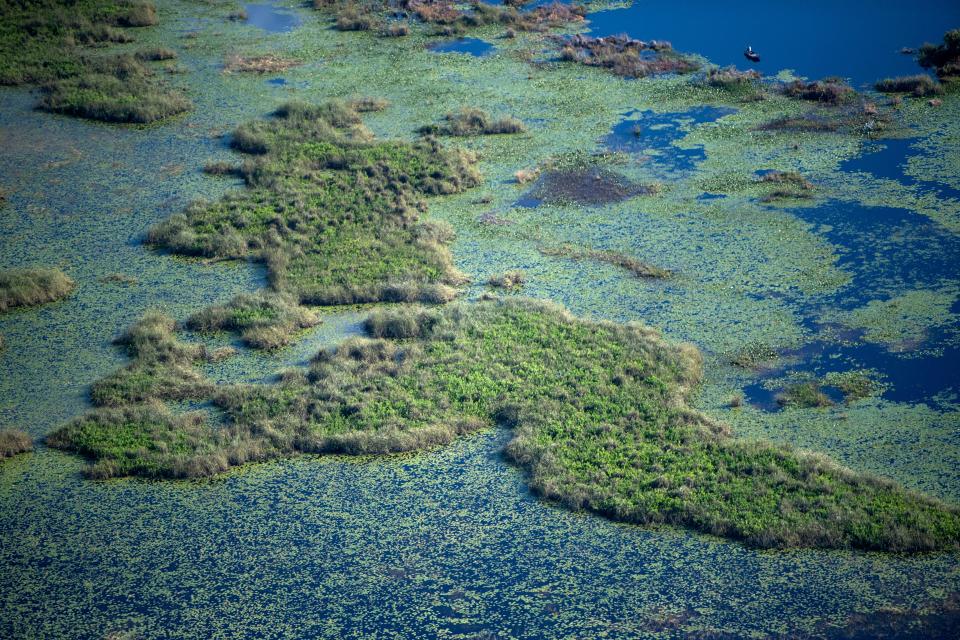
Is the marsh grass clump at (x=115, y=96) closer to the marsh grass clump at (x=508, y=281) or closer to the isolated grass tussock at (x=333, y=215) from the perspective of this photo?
the isolated grass tussock at (x=333, y=215)

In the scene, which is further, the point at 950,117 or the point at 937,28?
the point at 937,28

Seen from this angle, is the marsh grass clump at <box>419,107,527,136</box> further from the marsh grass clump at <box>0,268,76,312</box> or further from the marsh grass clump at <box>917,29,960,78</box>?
the marsh grass clump at <box>917,29,960,78</box>

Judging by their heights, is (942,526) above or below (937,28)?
below

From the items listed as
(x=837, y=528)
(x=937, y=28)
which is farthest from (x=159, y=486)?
(x=937, y=28)

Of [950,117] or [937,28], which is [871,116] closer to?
[950,117]

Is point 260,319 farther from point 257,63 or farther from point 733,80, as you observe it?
point 733,80

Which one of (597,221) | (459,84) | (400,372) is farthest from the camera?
(459,84)

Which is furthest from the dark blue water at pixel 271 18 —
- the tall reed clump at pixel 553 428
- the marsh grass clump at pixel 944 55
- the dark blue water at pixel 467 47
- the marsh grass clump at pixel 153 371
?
the marsh grass clump at pixel 944 55
